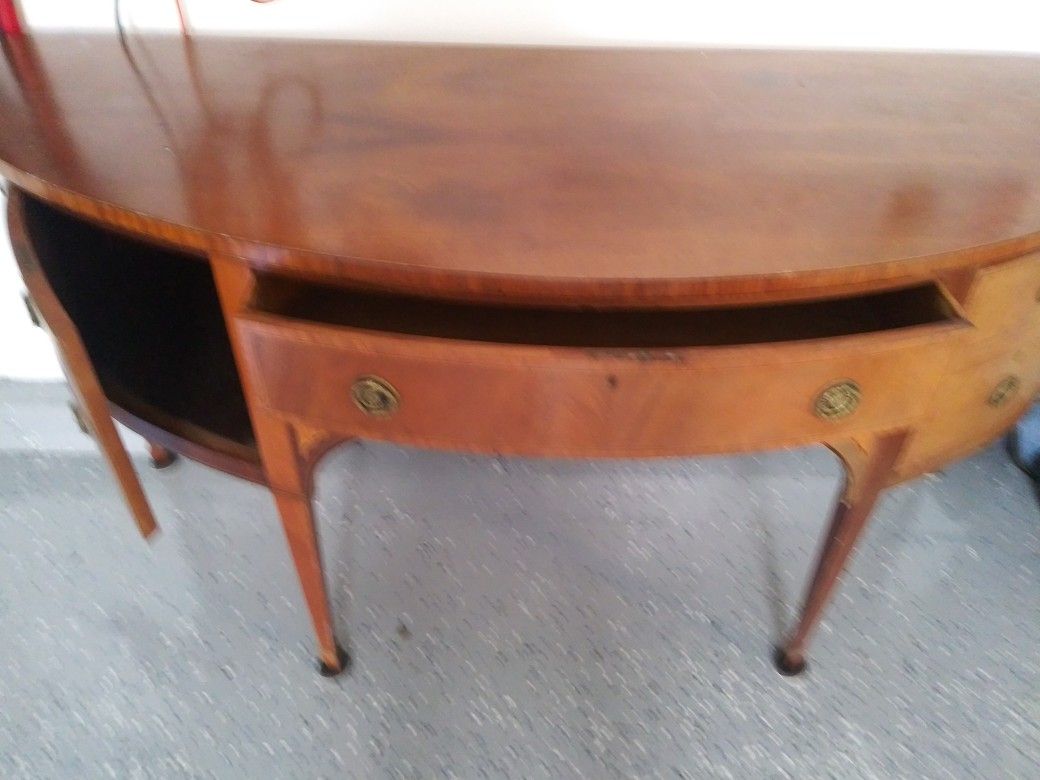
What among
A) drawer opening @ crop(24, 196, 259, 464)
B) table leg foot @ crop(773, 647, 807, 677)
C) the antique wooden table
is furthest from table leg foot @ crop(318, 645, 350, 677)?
table leg foot @ crop(773, 647, 807, 677)

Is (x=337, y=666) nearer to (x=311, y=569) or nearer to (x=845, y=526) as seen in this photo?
(x=311, y=569)

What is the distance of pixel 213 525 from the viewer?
4.14ft

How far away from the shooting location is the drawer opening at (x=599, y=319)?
0.71m

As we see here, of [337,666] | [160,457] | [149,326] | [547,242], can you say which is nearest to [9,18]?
[149,326]

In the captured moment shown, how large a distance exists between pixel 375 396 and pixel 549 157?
286 mm

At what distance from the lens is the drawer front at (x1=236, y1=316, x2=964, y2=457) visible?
591 millimetres

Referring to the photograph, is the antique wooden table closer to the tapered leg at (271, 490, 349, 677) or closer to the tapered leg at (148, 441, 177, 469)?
the tapered leg at (271, 490, 349, 677)

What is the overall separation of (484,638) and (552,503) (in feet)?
0.92

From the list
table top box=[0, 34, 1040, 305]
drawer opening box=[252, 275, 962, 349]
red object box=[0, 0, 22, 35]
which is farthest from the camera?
red object box=[0, 0, 22, 35]

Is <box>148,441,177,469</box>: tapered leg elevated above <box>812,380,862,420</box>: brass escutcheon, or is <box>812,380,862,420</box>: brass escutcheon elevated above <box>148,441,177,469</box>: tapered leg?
<box>812,380,862,420</box>: brass escutcheon

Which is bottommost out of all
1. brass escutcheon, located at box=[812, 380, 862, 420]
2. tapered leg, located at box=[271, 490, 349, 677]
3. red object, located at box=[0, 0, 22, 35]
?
tapered leg, located at box=[271, 490, 349, 677]

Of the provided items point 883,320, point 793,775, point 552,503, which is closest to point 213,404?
point 552,503

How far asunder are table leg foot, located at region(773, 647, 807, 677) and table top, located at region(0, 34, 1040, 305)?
0.65 metres

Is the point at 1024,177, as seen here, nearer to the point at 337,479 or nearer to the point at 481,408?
the point at 481,408
